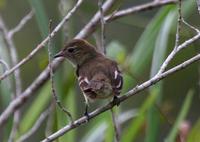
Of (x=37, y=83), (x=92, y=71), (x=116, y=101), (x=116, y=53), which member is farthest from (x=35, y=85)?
(x=116, y=101)

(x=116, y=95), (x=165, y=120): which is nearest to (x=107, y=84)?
(x=116, y=95)

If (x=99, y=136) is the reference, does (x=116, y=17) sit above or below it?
above

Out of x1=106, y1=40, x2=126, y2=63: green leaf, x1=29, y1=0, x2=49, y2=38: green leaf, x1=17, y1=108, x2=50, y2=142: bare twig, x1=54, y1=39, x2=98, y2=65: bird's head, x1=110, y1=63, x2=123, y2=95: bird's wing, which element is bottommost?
x1=17, y1=108, x2=50, y2=142: bare twig

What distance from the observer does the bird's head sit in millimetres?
5164

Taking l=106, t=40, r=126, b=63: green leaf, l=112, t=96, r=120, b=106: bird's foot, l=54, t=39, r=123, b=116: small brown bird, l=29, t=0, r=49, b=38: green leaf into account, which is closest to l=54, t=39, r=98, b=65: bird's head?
l=54, t=39, r=123, b=116: small brown bird

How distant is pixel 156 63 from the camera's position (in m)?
4.77

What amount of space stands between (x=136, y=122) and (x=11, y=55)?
2.94ft

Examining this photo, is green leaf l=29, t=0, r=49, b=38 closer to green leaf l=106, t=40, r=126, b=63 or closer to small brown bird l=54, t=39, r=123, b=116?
small brown bird l=54, t=39, r=123, b=116

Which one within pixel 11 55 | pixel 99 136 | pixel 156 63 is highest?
pixel 11 55

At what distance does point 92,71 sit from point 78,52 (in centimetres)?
49

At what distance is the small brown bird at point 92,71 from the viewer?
14.7ft

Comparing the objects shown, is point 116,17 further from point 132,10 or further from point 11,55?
point 11,55

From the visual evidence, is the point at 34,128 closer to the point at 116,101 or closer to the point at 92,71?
the point at 92,71

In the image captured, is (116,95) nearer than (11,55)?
Yes
